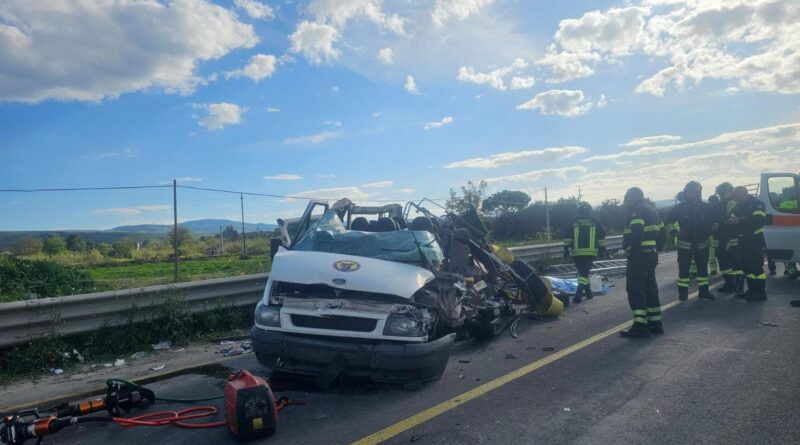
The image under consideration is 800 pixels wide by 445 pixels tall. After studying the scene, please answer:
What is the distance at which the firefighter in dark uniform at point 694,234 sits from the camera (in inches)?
377

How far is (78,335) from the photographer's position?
21.7 ft

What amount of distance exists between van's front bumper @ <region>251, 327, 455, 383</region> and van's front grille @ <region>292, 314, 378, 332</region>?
109mm

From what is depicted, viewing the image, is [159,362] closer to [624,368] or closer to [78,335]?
[78,335]

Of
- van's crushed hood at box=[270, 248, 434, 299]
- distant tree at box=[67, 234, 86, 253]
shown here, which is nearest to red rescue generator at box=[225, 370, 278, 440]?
van's crushed hood at box=[270, 248, 434, 299]

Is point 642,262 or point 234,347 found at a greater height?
point 642,262

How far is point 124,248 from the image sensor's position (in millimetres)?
22547

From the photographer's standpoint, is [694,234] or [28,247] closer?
[694,234]

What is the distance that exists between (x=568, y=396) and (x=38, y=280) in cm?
804

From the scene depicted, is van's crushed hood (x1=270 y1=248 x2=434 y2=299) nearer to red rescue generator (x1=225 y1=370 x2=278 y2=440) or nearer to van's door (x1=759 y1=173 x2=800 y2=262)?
red rescue generator (x1=225 y1=370 x2=278 y2=440)

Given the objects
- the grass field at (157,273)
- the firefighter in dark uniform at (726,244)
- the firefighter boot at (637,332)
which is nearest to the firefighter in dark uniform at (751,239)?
the firefighter in dark uniform at (726,244)

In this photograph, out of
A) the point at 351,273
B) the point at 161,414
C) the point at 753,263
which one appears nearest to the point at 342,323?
the point at 351,273

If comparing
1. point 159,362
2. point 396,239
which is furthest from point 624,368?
point 159,362

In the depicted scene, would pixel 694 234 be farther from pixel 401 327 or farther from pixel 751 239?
pixel 401 327

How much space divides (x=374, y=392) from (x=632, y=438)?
2279mm
